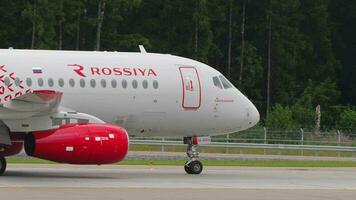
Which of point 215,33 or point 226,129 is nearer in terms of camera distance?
→ point 226,129

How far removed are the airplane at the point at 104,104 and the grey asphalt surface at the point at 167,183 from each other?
875mm

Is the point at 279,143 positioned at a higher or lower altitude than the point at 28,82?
lower

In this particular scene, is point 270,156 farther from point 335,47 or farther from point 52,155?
point 335,47

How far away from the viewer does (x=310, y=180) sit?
29.3m

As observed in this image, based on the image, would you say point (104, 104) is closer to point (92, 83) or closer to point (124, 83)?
point (92, 83)

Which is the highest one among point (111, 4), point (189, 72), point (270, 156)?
point (111, 4)

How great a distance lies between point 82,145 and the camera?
2677 centimetres

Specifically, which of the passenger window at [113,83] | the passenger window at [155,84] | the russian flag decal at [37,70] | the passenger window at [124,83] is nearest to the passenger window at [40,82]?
the russian flag decal at [37,70]

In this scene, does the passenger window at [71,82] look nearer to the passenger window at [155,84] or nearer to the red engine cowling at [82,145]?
the red engine cowling at [82,145]

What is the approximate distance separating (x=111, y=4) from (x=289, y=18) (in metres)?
16.9

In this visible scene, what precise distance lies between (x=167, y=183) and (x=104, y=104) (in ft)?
12.0

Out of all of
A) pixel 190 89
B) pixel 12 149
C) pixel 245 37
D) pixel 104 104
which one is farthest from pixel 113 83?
pixel 245 37

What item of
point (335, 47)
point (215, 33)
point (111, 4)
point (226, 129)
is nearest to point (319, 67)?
point (335, 47)

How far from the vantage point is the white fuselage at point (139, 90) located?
28.4m
